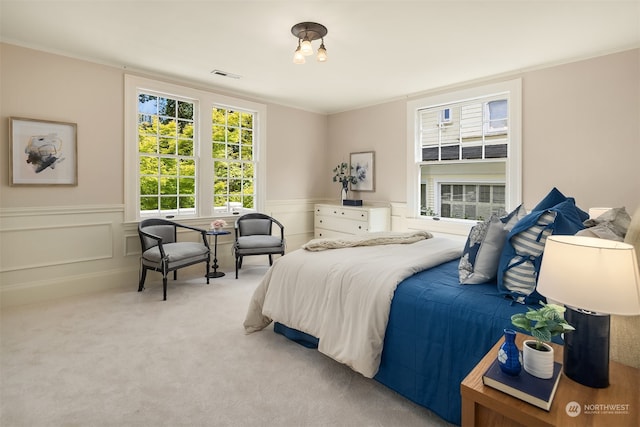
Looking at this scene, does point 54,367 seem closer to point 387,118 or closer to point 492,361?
point 492,361

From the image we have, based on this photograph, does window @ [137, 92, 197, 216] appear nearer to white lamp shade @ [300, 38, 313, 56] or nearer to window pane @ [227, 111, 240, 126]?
window pane @ [227, 111, 240, 126]

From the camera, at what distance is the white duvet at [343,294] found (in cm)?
199

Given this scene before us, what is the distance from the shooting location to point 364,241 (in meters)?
3.04

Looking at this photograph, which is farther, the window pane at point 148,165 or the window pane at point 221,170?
the window pane at point 221,170

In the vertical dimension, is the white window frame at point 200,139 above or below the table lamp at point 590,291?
above

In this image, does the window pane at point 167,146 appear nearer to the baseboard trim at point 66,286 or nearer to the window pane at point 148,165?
the window pane at point 148,165

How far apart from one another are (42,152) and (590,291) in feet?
15.3

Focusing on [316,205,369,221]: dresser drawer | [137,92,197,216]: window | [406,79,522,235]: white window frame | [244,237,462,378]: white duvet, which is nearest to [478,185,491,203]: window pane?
[406,79,522,235]: white window frame

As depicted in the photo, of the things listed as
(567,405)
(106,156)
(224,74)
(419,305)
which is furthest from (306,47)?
(567,405)

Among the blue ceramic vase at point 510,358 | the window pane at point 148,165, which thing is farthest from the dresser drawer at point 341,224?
the blue ceramic vase at point 510,358

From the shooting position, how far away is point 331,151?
6457 millimetres

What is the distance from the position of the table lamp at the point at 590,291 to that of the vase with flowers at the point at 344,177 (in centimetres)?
477

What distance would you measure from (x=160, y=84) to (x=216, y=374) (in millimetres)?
3724

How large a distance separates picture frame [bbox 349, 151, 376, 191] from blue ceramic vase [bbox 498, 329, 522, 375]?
15.2 ft
